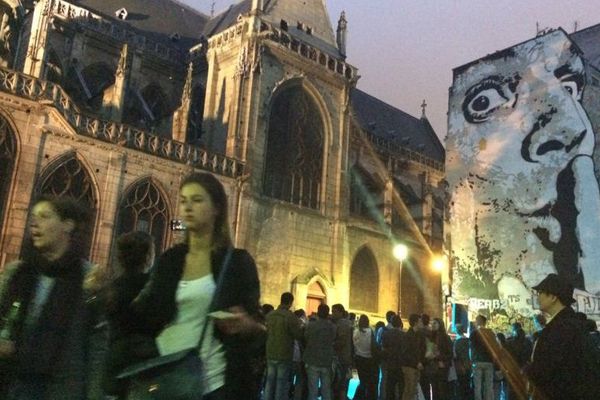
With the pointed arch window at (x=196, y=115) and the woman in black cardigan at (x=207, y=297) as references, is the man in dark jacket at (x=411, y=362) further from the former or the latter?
the pointed arch window at (x=196, y=115)

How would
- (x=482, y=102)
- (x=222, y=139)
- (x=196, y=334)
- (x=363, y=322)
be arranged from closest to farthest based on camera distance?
(x=196, y=334) < (x=363, y=322) < (x=482, y=102) < (x=222, y=139)

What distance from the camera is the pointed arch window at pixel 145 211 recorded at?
705 inches

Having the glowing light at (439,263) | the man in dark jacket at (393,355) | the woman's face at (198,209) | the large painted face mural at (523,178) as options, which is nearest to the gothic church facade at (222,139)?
the glowing light at (439,263)

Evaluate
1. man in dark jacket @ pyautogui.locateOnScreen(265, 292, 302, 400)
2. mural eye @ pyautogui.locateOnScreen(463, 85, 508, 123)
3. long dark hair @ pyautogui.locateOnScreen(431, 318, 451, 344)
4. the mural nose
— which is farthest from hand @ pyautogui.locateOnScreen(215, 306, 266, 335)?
mural eye @ pyautogui.locateOnScreen(463, 85, 508, 123)

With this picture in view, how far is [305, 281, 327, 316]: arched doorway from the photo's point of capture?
22.3m

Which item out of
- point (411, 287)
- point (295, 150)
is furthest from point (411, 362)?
point (411, 287)

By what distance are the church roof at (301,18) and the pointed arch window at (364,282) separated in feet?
32.2

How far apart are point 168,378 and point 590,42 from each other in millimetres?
34677

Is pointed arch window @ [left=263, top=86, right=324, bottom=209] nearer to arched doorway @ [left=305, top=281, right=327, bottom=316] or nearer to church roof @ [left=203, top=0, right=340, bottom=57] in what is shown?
church roof @ [left=203, top=0, right=340, bottom=57]

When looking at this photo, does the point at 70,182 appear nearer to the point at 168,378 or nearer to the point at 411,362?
the point at 411,362

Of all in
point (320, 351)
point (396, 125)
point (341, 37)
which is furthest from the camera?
point (396, 125)

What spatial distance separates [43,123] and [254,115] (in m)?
8.10

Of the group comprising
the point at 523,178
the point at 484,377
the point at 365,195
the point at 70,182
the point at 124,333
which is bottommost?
the point at 484,377

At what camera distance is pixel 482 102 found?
22109mm
